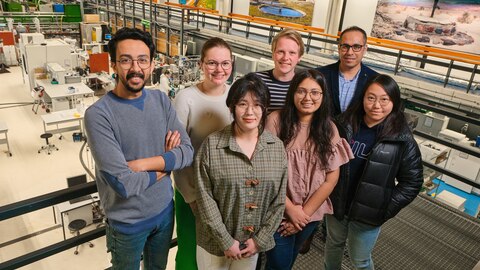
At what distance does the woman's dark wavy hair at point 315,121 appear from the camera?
177cm

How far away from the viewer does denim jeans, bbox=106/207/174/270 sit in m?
1.55

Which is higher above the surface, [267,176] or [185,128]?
[185,128]

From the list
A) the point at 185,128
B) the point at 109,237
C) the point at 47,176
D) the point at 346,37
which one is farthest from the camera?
the point at 47,176

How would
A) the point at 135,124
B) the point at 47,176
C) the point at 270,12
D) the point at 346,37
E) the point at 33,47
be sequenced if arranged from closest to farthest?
1. the point at 135,124
2. the point at 346,37
3. the point at 47,176
4. the point at 33,47
5. the point at 270,12

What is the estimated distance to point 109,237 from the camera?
1.57m

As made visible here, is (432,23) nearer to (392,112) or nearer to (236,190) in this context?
(392,112)

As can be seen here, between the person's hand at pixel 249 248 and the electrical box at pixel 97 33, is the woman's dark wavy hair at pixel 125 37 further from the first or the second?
the electrical box at pixel 97 33

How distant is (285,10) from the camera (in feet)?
41.6

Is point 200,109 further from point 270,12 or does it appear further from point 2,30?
point 2,30

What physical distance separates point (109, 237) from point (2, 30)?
14.4 m

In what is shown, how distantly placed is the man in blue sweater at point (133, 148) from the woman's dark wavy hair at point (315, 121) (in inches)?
21.6

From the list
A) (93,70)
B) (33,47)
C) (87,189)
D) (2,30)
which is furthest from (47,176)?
(2,30)

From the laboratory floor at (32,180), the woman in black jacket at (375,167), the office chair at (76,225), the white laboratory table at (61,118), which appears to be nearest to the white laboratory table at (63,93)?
the white laboratory table at (61,118)

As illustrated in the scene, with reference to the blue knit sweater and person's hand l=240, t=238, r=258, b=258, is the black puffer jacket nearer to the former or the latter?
person's hand l=240, t=238, r=258, b=258
